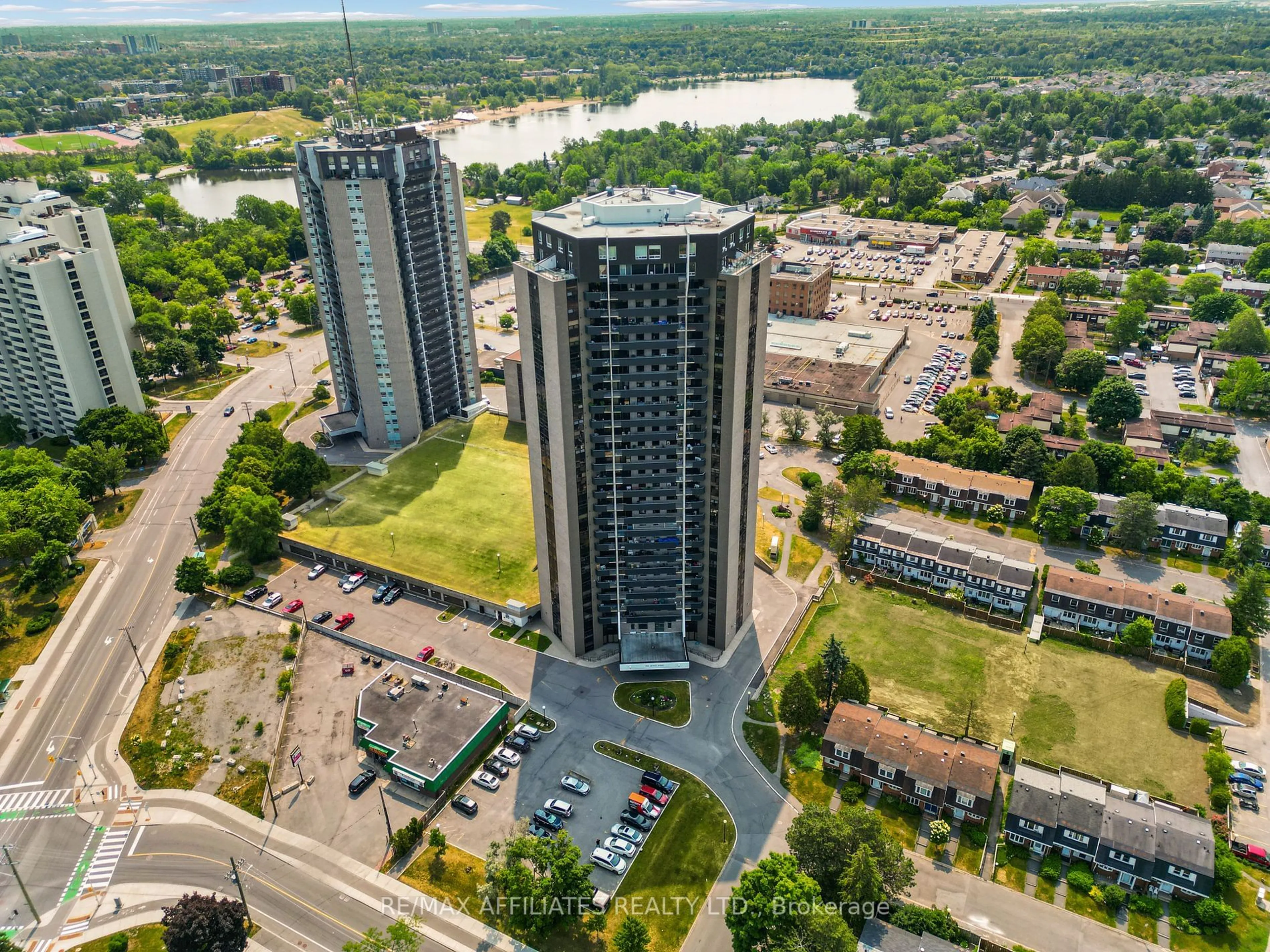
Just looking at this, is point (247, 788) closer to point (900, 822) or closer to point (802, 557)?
point (900, 822)

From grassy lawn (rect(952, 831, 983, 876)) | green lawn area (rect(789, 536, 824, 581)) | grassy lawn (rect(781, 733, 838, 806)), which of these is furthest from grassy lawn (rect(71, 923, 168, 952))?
green lawn area (rect(789, 536, 824, 581))

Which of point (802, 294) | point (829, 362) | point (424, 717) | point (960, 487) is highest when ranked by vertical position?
point (802, 294)

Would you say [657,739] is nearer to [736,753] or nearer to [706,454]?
[736,753]

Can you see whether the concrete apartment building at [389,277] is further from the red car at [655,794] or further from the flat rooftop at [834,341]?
the red car at [655,794]

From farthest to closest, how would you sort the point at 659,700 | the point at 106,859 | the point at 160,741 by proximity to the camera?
the point at 659,700 → the point at 160,741 → the point at 106,859

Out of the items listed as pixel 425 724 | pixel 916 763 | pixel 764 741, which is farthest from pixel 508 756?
pixel 916 763

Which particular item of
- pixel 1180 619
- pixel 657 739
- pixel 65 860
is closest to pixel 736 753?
pixel 657 739
